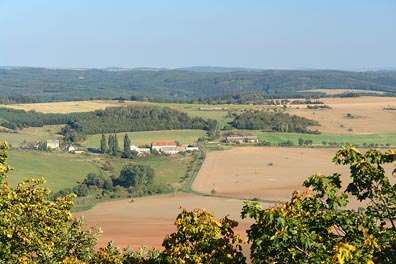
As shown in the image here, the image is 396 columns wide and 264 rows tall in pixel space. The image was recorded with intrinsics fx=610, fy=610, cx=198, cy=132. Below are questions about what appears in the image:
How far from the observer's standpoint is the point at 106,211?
6406cm

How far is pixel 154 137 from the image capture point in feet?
407

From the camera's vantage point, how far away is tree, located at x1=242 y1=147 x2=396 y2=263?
442 inches

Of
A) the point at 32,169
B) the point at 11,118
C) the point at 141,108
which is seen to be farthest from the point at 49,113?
the point at 32,169

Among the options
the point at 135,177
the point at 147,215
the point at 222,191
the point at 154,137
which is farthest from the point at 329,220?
the point at 154,137

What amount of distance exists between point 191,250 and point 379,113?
494 feet

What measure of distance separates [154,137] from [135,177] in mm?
46433

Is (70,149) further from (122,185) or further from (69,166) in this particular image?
(122,185)

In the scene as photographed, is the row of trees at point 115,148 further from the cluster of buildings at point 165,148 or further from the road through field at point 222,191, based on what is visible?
the road through field at point 222,191

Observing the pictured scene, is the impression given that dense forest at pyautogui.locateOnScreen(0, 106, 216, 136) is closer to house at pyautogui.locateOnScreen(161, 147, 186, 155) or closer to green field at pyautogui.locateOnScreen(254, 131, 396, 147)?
green field at pyautogui.locateOnScreen(254, 131, 396, 147)

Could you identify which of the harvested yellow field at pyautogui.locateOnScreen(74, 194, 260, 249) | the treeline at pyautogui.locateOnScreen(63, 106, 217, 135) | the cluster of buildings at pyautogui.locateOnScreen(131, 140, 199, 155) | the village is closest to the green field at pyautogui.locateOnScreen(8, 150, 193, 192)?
the village

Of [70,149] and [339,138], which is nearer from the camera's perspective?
[70,149]

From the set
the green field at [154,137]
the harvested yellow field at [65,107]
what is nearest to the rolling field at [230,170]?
the green field at [154,137]

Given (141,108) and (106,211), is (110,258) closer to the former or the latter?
(106,211)

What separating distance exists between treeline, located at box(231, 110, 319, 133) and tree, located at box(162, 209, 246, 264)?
11749 cm
